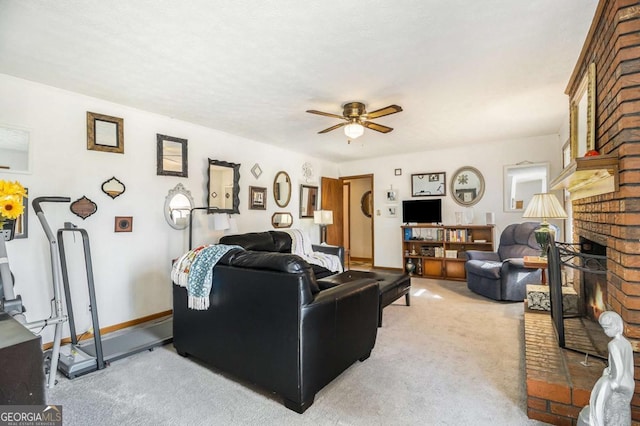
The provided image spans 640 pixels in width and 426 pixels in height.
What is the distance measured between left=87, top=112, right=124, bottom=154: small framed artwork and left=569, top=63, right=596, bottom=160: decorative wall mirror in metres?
4.19

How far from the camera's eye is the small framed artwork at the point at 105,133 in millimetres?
3158

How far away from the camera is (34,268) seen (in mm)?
2791

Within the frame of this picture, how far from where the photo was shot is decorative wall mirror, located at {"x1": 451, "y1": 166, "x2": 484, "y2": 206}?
5.54 meters

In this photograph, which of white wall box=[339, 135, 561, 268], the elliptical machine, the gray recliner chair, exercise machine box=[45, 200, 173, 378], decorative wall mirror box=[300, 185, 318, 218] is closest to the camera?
the elliptical machine

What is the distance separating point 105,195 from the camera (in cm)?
327

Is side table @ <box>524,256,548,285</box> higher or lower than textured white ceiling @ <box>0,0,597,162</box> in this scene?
lower

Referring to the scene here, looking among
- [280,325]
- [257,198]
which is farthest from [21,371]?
[257,198]

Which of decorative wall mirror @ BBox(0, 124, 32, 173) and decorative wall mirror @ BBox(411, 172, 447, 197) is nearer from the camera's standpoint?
decorative wall mirror @ BBox(0, 124, 32, 173)

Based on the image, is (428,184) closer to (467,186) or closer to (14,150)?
(467,186)

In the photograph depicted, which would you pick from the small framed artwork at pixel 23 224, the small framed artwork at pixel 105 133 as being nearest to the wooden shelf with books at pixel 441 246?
the small framed artwork at pixel 105 133

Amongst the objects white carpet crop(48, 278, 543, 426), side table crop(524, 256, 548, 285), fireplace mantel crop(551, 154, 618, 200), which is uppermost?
fireplace mantel crop(551, 154, 618, 200)

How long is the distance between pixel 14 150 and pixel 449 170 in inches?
232

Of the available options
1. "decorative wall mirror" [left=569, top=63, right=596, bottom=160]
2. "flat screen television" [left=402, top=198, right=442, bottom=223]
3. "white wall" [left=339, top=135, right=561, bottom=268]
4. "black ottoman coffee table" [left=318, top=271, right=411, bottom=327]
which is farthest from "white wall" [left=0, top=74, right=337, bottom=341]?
"decorative wall mirror" [left=569, top=63, right=596, bottom=160]

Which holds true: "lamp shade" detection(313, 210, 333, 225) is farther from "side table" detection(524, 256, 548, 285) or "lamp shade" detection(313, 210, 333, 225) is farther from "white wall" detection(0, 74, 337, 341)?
"side table" detection(524, 256, 548, 285)
